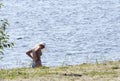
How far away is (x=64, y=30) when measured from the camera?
35.0 meters

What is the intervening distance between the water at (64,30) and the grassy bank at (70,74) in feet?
17.0

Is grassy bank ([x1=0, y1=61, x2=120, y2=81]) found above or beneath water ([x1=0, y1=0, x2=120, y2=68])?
above

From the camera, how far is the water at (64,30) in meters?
24.7

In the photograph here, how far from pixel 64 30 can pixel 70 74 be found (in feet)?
69.2

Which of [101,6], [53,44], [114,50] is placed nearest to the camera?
[114,50]

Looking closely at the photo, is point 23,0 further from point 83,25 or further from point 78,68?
point 78,68

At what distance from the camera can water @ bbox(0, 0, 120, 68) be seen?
24.7 metres

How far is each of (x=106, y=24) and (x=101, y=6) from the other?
1212 centimetres

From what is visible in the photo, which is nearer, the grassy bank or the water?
the grassy bank

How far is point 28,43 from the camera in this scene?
29578 millimetres

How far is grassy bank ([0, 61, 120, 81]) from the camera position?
43.7 feet

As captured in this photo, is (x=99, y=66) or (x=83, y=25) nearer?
(x=99, y=66)

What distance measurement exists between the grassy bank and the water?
5189 mm

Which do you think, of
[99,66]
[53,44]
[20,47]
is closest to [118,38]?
[53,44]
